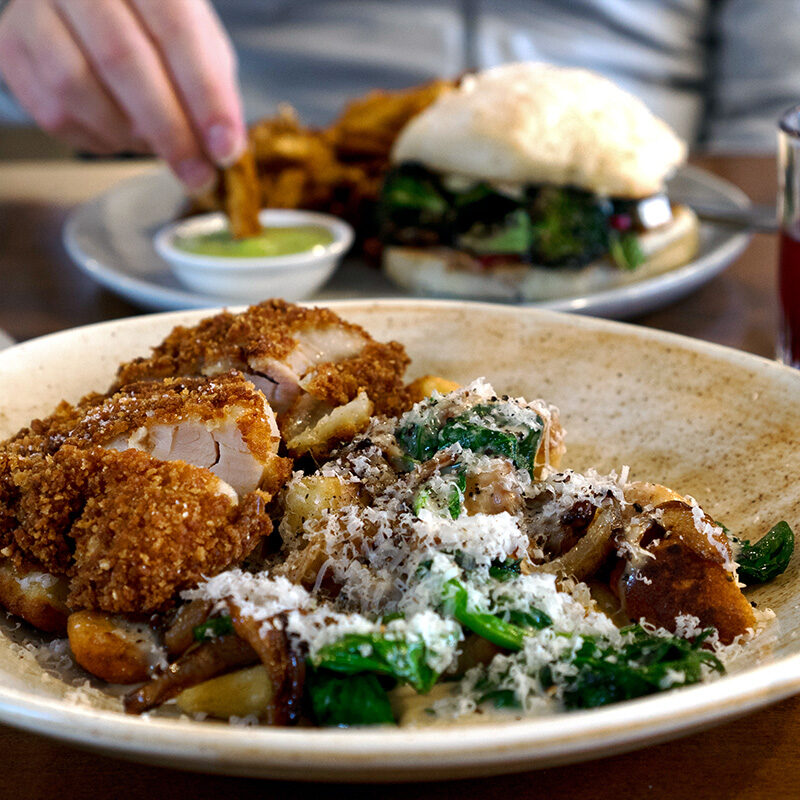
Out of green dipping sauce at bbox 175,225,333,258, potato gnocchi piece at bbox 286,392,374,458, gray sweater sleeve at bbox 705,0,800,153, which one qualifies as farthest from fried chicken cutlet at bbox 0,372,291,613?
gray sweater sleeve at bbox 705,0,800,153

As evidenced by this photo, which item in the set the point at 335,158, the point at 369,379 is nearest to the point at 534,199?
the point at 335,158

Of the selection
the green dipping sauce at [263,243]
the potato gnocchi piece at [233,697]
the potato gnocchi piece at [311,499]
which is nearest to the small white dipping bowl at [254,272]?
the green dipping sauce at [263,243]

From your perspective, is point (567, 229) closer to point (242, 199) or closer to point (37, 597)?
point (242, 199)

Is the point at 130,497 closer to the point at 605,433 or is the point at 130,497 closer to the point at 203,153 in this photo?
the point at 605,433

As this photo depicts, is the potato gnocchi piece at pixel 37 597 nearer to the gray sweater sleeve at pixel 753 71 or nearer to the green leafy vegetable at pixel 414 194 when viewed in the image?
the green leafy vegetable at pixel 414 194

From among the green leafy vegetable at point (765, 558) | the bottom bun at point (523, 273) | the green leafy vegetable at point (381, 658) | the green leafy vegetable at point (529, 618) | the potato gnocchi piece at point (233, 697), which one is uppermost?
the green leafy vegetable at point (381, 658)
